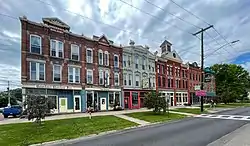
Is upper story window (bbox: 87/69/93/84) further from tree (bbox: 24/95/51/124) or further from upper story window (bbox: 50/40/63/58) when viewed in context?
tree (bbox: 24/95/51/124)

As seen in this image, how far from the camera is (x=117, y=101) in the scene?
4069 cm

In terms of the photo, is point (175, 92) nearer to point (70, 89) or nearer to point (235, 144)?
point (70, 89)

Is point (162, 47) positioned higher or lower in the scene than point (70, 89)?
higher

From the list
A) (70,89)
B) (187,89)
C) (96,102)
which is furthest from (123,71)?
(187,89)

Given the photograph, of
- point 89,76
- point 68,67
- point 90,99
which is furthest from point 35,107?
point 89,76

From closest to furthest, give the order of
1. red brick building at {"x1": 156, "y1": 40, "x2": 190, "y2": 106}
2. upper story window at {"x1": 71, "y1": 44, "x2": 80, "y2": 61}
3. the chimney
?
upper story window at {"x1": 71, "y1": 44, "x2": 80, "y2": 61} → red brick building at {"x1": 156, "y1": 40, "x2": 190, "y2": 106} → the chimney

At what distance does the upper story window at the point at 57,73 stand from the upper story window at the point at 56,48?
4.86 feet

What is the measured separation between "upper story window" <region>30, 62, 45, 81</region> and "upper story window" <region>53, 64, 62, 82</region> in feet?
5.43

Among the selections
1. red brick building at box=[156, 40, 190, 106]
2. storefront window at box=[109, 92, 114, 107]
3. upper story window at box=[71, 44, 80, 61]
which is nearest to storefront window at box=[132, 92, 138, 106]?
storefront window at box=[109, 92, 114, 107]

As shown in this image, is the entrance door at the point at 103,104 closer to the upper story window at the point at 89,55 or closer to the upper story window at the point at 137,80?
the upper story window at the point at 89,55

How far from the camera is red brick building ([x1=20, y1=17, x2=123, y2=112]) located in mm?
29547

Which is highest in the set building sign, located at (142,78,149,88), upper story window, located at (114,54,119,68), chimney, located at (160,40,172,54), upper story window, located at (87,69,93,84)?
chimney, located at (160,40,172,54)

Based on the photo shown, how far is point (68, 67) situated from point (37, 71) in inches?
187

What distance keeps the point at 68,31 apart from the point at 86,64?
5.38 meters
